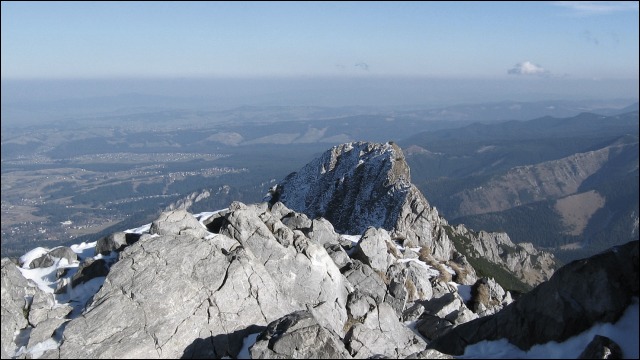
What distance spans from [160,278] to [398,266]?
3339cm

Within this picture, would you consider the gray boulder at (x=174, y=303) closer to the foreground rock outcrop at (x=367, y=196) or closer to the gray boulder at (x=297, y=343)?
the gray boulder at (x=297, y=343)

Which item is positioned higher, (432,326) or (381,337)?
(381,337)

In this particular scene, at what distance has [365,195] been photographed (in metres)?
105

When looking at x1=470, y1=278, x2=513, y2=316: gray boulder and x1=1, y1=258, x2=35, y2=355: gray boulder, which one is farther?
x1=470, y1=278, x2=513, y2=316: gray boulder

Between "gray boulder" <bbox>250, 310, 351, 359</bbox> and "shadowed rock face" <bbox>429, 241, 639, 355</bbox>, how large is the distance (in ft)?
30.3

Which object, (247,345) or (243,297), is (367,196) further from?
(247,345)

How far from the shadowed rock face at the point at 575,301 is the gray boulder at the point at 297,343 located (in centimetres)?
922

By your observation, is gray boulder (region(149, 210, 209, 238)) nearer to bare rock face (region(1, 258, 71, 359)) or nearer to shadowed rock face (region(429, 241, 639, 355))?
bare rock face (region(1, 258, 71, 359))

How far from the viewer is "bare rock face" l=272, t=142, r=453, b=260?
9631 centimetres

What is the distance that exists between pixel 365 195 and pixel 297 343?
78.5m

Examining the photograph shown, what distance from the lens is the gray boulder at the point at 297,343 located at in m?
27.3

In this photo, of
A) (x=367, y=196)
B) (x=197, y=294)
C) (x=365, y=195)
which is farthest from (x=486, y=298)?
(x=365, y=195)

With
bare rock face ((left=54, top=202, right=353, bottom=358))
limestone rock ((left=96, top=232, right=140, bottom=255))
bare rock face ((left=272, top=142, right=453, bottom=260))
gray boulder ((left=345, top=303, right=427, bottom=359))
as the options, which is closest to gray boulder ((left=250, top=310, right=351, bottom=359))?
bare rock face ((left=54, top=202, right=353, bottom=358))

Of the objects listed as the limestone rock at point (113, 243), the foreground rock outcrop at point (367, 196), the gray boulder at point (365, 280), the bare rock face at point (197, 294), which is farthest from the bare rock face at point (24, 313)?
the foreground rock outcrop at point (367, 196)
